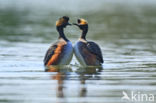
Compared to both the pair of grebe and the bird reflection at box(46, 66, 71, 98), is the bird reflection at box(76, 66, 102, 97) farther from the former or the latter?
the bird reflection at box(46, 66, 71, 98)

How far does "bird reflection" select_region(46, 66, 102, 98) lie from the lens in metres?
11.5

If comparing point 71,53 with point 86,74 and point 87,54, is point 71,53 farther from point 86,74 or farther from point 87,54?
point 86,74

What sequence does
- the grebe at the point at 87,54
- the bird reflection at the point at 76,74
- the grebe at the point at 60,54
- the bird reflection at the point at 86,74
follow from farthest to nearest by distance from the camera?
1. the grebe at the point at 87,54
2. the grebe at the point at 60,54
3. the bird reflection at the point at 86,74
4. the bird reflection at the point at 76,74

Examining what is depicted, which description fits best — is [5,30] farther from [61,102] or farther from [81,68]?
[61,102]

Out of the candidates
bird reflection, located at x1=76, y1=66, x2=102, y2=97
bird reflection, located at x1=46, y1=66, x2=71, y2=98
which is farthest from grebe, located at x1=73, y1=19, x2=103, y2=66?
bird reflection, located at x1=46, y1=66, x2=71, y2=98

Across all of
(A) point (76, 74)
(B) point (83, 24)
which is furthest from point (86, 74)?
(B) point (83, 24)

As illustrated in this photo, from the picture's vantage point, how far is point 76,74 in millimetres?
14141

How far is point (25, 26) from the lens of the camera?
3169cm

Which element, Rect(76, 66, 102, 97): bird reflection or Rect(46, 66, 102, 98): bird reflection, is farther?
Rect(76, 66, 102, 97): bird reflection

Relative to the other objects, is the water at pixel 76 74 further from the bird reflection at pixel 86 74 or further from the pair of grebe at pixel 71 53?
the pair of grebe at pixel 71 53

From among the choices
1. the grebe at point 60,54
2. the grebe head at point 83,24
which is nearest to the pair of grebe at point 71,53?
the grebe at point 60,54

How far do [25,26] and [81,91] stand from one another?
808 inches

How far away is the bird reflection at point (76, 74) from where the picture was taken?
1153 cm

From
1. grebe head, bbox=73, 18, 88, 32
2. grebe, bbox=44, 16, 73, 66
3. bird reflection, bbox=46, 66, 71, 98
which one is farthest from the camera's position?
grebe head, bbox=73, 18, 88, 32
